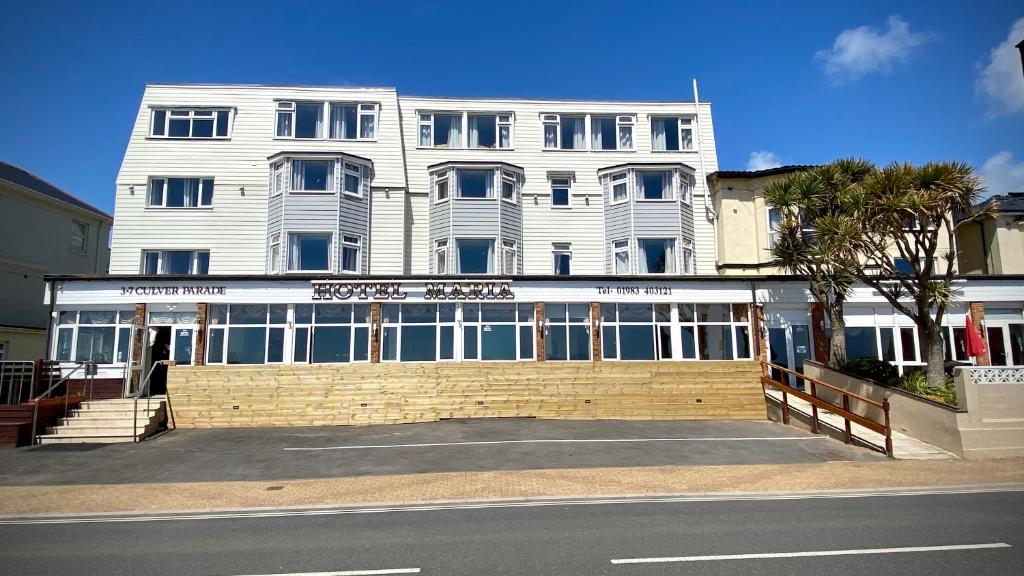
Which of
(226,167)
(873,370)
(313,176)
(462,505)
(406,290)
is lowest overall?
(462,505)

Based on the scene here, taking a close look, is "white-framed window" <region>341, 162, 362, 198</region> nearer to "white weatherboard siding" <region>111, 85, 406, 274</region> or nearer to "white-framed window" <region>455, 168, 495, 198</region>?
"white weatherboard siding" <region>111, 85, 406, 274</region>

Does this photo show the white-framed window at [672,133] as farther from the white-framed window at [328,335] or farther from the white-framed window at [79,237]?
the white-framed window at [79,237]

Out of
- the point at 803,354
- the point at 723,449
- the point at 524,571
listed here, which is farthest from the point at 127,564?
the point at 803,354

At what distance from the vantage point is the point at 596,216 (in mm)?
27422

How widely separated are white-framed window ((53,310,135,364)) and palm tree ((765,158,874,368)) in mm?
23513

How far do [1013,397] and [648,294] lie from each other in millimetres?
10929

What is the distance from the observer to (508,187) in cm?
2650

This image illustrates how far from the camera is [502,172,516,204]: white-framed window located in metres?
26.2

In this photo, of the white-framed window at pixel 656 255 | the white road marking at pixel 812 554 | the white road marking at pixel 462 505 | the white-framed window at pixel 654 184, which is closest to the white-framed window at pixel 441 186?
the white-framed window at pixel 654 184

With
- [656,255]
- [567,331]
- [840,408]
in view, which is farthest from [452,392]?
[656,255]

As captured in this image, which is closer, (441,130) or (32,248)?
(441,130)

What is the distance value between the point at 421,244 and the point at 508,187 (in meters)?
4.68

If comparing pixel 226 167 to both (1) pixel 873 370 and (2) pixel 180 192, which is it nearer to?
(2) pixel 180 192

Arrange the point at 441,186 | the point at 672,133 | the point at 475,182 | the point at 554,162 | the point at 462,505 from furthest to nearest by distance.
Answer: the point at 672,133 → the point at 554,162 → the point at 441,186 → the point at 475,182 → the point at 462,505
